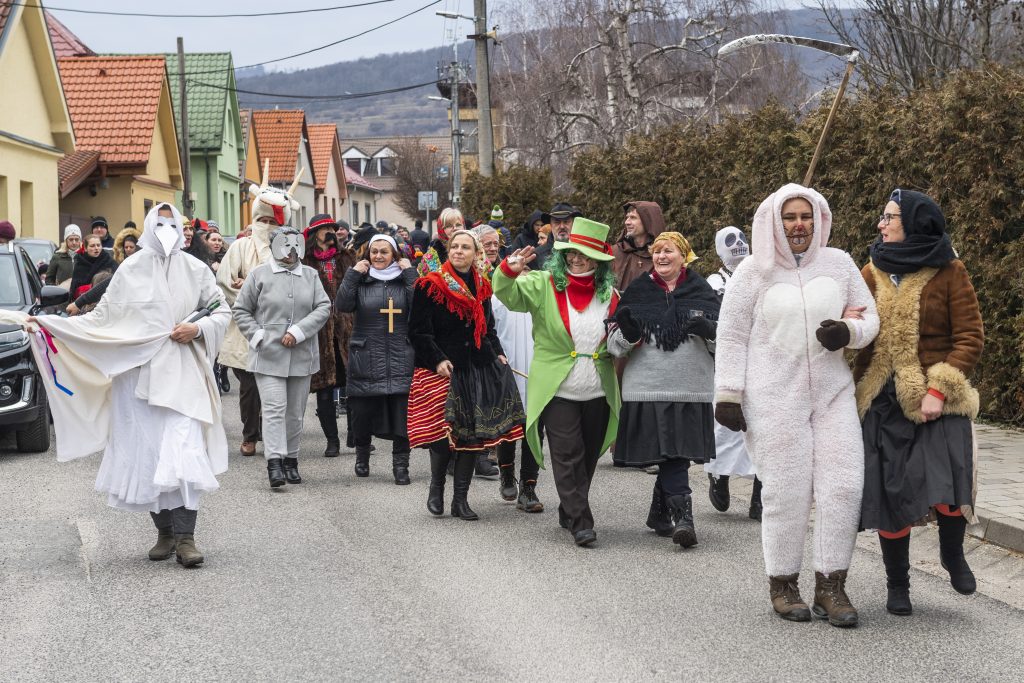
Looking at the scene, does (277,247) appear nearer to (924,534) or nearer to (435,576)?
(435,576)

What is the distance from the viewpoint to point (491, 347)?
367 inches

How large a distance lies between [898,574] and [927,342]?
3.60 ft

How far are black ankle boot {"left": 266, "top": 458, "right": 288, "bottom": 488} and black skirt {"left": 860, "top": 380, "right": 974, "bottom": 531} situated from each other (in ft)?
16.9

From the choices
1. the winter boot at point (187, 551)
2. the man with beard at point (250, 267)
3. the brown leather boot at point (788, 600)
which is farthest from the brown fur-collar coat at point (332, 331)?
the brown leather boot at point (788, 600)

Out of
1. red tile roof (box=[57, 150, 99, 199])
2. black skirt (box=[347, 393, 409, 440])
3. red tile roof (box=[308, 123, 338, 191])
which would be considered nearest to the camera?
black skirt (box=[347, 393, 409, 440])

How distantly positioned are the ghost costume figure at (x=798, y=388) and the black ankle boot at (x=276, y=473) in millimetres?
4757

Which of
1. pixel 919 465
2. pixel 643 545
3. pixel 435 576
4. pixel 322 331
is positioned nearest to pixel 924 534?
pixel 643 545

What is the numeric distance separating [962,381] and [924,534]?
2532mm

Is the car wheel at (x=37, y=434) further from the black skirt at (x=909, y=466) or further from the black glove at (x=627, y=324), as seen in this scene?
the black skirt at (x=909, y=466)

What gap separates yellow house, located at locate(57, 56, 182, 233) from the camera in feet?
123

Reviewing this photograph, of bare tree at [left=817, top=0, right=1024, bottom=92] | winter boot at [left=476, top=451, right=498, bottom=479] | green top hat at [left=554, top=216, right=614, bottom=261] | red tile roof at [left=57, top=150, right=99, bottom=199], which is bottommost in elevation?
winter boot at [left=476, top=451, right=498, bottom=479]

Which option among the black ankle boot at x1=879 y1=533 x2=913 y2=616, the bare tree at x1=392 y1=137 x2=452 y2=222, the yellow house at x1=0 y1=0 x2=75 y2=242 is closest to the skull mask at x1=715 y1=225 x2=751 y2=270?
the black ankle boot at x1=879 y1=533 x2=913 y2=616

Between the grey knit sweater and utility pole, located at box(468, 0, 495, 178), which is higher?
utility pole, located at box(468, 0, 495, 178)

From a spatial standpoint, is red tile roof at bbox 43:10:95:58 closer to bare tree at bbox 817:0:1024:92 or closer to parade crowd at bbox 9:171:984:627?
bare tree at bbox 817:0:1024:92
